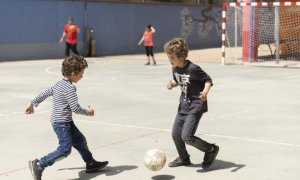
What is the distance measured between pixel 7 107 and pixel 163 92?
3.96 m

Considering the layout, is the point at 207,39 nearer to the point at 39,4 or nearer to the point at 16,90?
Answer: the point at 39,4

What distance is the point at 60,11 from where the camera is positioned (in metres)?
27.6

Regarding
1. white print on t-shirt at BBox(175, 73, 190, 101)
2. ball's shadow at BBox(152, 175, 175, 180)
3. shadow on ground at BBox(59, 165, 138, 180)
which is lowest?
ball's shadow at BBox(152, 175, 175, 180)

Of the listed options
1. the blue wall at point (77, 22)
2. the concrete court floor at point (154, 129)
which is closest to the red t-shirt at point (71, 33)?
the blue wall at point (77, 22)

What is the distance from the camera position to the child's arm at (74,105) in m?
5.54

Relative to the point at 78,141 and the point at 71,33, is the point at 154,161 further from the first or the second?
the point at 71,33

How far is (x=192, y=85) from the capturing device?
19.9ft

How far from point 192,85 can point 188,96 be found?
0.45ft

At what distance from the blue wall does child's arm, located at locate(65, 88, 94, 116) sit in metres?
20.7

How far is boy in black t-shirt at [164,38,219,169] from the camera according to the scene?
5957 millimetres

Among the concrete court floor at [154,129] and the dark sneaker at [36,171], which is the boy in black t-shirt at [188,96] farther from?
the dark sneaker at [36,171]

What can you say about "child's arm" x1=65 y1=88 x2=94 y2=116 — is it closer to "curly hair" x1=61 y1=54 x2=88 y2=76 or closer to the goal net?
"curly hair" x1=61 y1=54 x2=88 y2=76

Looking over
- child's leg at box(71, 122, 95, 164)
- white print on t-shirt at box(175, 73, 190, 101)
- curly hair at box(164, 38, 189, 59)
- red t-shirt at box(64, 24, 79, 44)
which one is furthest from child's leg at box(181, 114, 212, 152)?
red t-shirt at box(64, 24, 79, 44)

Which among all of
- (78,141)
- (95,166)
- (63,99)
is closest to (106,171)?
(95,166)
